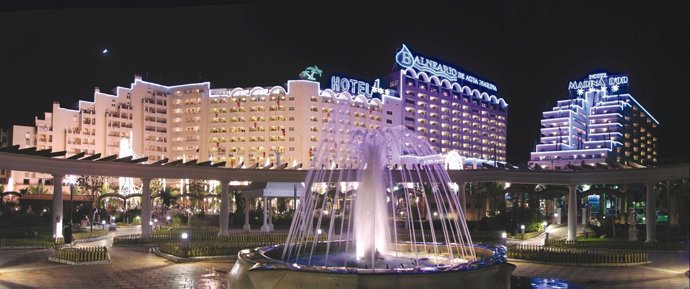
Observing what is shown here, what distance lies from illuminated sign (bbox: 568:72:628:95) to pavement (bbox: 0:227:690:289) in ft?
470

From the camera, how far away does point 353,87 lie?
150500 millimetres

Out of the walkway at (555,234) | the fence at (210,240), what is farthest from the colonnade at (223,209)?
the walkway at (555,234)

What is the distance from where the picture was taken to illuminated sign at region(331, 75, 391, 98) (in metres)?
146

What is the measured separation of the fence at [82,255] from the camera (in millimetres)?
28875

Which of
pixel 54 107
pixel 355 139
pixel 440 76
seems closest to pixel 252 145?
pixel 54 107

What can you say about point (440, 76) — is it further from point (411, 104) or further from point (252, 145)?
point (252, 145)

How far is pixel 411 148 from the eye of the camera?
2336 centimetres

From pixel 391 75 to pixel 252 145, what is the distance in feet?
161

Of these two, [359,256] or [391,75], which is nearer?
[359,256]

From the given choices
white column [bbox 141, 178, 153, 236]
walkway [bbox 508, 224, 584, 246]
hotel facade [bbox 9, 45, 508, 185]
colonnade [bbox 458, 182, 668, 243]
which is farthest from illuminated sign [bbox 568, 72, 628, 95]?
white column [bbox 141, 178, 153, 236]

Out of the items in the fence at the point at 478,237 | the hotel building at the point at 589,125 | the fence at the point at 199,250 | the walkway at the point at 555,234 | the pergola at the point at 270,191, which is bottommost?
the walkway at the point at 555,234

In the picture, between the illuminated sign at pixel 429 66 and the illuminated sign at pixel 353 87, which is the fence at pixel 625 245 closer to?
the illuminated sign at pixel 353 87

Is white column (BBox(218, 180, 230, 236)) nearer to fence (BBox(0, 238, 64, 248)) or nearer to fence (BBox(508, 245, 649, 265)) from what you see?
fence (BBox(0, 238, 64, 248))

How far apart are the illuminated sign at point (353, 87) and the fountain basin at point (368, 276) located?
12950 cm
